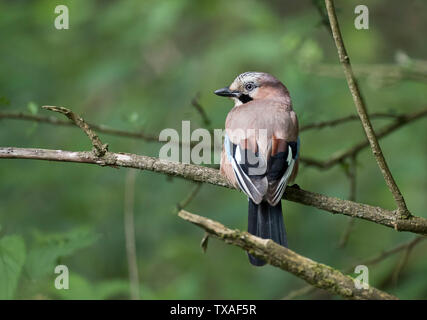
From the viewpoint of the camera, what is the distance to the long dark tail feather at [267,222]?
3.84 meters

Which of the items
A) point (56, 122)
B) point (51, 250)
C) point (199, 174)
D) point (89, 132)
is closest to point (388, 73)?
point (199, 174)

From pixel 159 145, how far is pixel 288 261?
361 cm

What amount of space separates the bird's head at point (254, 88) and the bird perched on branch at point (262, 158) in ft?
1.03

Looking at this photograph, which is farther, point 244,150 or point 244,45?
point 244,45

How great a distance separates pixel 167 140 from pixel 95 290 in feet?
4.32

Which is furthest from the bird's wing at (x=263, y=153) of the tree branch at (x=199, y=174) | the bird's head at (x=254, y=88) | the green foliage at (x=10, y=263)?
the green foliage at (x=10, y=263)

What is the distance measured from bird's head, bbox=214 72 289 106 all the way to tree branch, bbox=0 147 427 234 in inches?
51.3

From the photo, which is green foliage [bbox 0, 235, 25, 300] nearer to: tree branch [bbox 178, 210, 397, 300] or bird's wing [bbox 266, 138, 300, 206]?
tree branch [bbox 178, 210, 397, 300]

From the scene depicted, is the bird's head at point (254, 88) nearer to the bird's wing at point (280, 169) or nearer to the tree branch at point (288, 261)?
the bird's wing at point (280, 169)

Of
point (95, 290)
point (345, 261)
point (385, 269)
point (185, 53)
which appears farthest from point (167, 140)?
point (185, 53)

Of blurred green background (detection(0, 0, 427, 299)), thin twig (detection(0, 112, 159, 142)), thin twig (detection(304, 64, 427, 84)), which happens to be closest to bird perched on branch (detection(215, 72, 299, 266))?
thin twig (detection(304, 64, 427, 84))

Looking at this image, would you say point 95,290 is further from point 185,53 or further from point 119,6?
point 185,53

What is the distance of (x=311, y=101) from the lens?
20.2 ft

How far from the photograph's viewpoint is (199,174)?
3.63m
